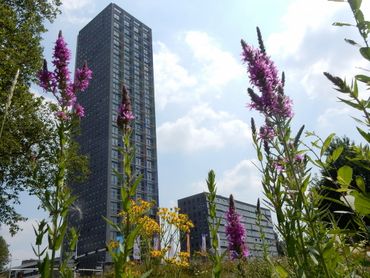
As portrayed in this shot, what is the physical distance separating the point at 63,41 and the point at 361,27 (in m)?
3.05

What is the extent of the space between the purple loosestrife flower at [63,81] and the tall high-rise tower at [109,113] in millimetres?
76715

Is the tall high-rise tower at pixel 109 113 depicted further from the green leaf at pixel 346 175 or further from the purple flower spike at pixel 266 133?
the green leaf at pixel 346 175

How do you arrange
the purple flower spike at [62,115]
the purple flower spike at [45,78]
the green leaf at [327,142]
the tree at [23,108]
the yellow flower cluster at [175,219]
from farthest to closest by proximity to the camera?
the tree at [23,108] < the yellow flower cluster at [175,219] < the purple flower spike at [45,78] < the purple flower spike at [62,115] < the green leaf at [327,142]

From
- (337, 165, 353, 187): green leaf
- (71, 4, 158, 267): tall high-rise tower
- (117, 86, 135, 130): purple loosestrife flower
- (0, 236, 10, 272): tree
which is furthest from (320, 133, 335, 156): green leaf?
(71, 4, 158, 267): tall high-rise tower

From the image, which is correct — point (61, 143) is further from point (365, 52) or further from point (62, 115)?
point (365, 52)

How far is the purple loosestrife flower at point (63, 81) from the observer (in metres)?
3.25

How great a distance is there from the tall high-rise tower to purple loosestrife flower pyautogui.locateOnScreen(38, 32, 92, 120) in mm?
76715

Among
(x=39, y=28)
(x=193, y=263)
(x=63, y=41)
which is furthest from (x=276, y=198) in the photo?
(x=39, y=28)

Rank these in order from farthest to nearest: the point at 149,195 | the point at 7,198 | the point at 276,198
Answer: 1. the point at 149,195
2. the point at 7,198
3. the point at 276,198

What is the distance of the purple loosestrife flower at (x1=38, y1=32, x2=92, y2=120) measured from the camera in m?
Answer: 3.25

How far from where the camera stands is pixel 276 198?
2402 millimetres

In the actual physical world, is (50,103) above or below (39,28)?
below

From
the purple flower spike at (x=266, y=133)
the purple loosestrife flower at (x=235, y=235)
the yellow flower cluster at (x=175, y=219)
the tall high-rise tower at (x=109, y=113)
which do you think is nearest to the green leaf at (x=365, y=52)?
the purple flower spike at (x=266, y=133)

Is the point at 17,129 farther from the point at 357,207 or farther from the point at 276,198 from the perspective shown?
the point at 357,207
